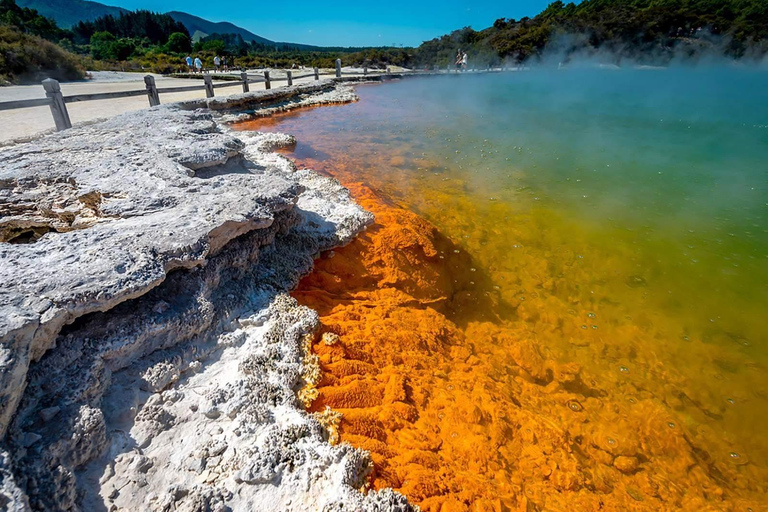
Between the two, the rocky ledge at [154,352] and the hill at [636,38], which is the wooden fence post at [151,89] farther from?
the hill at [636,38]

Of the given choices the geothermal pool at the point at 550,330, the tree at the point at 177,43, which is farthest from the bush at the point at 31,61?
the tree at the point at 177,43

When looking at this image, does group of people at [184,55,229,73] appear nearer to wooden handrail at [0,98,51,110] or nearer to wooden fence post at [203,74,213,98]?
wooden fence post at [203,74,213,98]

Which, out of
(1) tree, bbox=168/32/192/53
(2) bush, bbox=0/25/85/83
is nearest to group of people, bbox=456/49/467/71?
(1) tree, bbox=168/32/192/53

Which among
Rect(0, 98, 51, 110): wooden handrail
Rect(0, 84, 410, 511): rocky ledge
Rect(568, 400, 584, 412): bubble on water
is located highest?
Rect(0, 98, 51, 110): wooden handrail

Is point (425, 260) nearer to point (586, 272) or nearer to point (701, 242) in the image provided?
point (586, 272)

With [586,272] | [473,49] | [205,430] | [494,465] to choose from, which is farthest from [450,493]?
[473,49]

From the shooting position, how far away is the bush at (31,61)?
16.2 m

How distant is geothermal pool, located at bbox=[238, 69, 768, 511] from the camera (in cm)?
259

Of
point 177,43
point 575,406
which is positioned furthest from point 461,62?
point 575,406

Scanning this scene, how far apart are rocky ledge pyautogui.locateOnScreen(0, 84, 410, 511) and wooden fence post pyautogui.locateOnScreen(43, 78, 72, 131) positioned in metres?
4.04

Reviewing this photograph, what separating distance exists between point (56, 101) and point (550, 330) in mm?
9514

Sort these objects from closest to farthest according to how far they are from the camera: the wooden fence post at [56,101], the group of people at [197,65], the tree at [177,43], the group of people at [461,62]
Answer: the wooden fence post at [56,101] → the group of people at [197,65] → the group of people at [461,62] → the tree at [177,43]

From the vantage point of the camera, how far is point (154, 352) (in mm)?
2549

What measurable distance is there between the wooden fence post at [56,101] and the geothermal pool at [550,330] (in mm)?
4642
